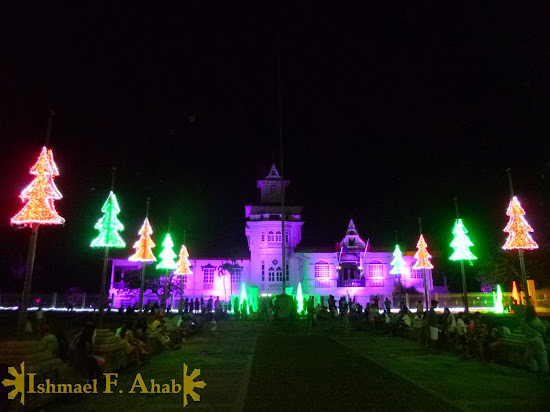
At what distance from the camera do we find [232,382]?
10383 mm

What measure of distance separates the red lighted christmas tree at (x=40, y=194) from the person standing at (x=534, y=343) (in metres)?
13.7

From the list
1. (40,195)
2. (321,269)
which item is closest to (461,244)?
(321,269)

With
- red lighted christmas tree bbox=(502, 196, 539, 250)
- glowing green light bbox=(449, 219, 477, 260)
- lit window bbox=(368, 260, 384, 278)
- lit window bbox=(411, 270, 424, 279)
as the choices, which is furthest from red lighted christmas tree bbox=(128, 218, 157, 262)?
lit window bbox=(411, 270, 424, 279)

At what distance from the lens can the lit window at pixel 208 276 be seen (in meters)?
48.4

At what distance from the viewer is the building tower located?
1939 inches

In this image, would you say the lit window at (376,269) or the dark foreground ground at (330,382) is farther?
the lit window at (376,269)

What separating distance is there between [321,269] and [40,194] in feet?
134

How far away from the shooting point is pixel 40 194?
38.1 ft

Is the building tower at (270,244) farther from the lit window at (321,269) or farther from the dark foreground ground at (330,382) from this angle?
the dark foreground ground at (330,382)

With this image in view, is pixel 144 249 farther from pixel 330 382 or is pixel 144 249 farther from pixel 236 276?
pixel 236 276

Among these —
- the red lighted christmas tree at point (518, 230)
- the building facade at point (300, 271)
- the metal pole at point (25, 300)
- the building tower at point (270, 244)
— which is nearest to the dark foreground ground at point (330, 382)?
the metal pole at point (25, 300)

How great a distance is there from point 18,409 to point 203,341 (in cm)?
1365

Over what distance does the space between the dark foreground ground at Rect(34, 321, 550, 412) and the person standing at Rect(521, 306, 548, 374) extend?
14.9 inches

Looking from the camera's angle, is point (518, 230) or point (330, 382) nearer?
point (330, 382)
